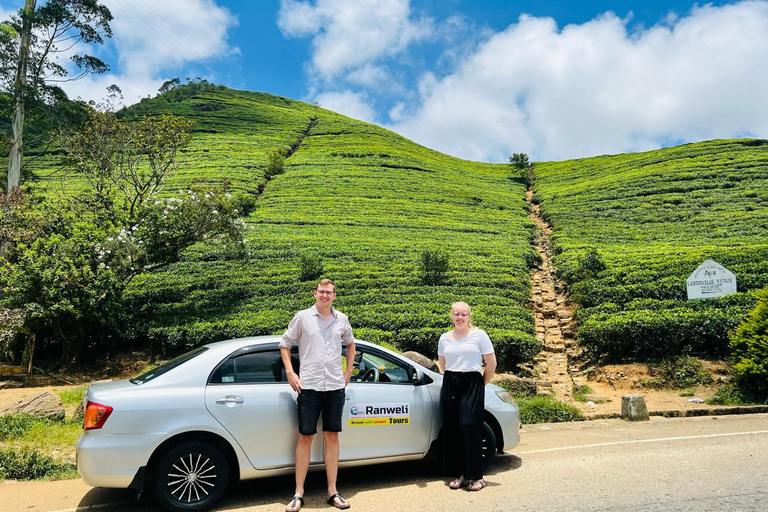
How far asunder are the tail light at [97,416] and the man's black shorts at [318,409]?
1.76 m

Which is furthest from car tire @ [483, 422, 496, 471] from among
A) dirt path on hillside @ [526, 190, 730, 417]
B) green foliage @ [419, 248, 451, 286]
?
green foliage @ [419, 248, 451, 286]

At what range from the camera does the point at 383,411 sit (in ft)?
18.0

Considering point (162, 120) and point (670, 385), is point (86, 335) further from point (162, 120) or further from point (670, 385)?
point (670, 385)

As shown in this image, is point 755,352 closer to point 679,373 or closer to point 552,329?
point 679,373

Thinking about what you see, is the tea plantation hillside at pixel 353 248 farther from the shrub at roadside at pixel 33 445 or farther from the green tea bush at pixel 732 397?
the shrub at roadside at pixel 33 445

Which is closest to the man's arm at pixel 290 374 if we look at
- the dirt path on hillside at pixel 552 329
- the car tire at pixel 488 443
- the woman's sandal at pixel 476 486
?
the woman's sandal at pixel 476 486

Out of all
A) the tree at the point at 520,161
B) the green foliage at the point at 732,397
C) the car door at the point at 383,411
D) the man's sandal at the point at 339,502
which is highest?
the tree at the point at 520,161

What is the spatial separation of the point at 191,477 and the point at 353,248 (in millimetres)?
20323

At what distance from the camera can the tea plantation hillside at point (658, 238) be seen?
12844 mm

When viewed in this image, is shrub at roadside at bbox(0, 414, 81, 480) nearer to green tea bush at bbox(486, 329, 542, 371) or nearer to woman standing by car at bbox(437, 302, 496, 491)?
woman standing by car at bbox(437, 302, 496, 491)

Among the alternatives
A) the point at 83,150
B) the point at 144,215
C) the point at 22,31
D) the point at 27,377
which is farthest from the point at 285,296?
the point at 22,31

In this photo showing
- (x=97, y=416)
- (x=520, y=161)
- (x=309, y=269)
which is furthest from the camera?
(x=520, y=161)

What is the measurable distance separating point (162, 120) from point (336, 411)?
1880cm

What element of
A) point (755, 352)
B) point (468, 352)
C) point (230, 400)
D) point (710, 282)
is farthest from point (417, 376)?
point (710, 282)
